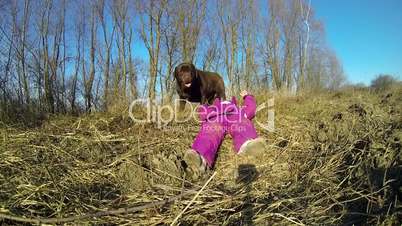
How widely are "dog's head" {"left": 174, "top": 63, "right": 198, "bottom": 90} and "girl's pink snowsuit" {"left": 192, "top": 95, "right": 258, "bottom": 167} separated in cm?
159

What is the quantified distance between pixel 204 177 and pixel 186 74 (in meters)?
2.76

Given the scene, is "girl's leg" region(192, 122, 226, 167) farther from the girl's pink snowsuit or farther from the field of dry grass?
the field of dry grass

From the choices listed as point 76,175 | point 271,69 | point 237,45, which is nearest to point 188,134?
point 76,175

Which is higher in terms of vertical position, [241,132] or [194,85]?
[194,85]

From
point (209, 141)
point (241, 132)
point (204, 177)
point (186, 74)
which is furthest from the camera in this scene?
point (186, 74)

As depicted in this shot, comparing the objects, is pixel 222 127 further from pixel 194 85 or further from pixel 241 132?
pixel 194 85

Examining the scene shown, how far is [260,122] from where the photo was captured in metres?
4.16

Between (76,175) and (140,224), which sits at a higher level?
(76,175)

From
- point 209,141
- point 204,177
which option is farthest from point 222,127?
point 204,177

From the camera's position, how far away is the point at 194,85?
5449 mm

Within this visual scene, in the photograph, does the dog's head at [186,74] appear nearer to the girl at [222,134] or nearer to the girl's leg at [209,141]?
the girl at [222,134]

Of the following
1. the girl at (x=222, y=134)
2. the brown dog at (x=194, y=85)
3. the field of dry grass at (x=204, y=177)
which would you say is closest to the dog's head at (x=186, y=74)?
the brown dog at (x=194, y=85)

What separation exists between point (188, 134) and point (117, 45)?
13.1 metres

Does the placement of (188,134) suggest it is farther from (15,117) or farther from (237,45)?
(237,45)
